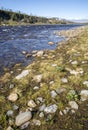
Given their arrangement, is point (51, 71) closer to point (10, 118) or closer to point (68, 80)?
point (68, 80)

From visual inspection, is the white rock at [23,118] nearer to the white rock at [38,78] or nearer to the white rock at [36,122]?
the white rock at [36,122]

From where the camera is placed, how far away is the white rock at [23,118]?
21.7 ft

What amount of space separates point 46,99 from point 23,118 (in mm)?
1464

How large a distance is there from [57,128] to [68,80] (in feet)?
11.3

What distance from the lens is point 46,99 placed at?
7848 millimetres

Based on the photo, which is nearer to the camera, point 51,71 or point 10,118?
point 10,118

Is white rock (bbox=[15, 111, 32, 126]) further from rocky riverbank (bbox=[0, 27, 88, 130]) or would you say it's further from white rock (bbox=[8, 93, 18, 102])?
white rock (bbox=[8, 93, 18, 102])

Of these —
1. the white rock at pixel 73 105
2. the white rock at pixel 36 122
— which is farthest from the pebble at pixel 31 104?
the white rock at pixel 73 105

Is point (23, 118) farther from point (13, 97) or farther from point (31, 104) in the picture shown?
point (13, 97)

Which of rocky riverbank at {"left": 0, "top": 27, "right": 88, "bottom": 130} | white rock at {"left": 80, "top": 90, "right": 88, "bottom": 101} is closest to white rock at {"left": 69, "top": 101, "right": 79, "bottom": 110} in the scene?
rocky riverbank at {"left": 0, "top": 27, "right": 88, "bottom": 130}

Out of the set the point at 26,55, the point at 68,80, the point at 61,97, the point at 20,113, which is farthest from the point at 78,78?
the point at 26,55

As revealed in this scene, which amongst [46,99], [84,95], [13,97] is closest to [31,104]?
[46,99]

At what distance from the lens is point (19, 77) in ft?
33.4

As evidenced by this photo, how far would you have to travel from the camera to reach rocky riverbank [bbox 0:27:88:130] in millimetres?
6534
